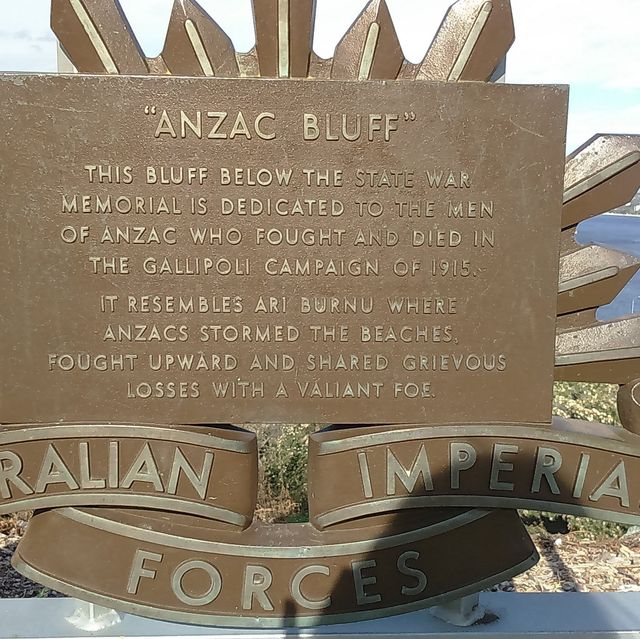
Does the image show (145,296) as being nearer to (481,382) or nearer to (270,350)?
(270,350)

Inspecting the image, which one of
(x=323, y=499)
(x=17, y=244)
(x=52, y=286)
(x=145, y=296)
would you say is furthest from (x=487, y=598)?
(x=17, y=244)

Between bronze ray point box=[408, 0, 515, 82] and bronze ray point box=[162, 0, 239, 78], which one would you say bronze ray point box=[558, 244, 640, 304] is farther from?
bronze ray point box=[162, 0, 239, 78]

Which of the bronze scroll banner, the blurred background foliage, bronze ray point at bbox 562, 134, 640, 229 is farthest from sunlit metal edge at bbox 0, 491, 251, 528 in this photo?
the blurred background foliage

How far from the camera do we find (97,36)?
2.19m

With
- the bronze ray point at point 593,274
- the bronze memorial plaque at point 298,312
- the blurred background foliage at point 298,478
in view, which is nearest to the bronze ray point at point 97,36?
the bronze memorial plaque at point 298,312

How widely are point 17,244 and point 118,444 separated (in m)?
0.82

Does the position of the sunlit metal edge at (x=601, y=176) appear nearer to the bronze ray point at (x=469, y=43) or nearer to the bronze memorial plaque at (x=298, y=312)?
the bronze memorial plaque at (x=298, y=312)

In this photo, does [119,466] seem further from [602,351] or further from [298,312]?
[602,351]

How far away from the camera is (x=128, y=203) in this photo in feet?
7.32

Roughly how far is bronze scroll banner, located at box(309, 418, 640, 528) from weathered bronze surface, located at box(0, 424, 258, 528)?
366 mm

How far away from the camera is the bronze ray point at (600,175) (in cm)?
234

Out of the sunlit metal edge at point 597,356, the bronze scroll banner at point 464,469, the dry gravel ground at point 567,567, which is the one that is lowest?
the dry gravel ground at point 567,567

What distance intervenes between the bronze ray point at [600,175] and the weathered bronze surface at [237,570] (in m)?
1.37

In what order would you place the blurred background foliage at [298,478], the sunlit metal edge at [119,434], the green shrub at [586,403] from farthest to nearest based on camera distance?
the green shrub at [586,403]
the blurred background foliage at [298,478]
the sunlit metal edge at [119,434]
